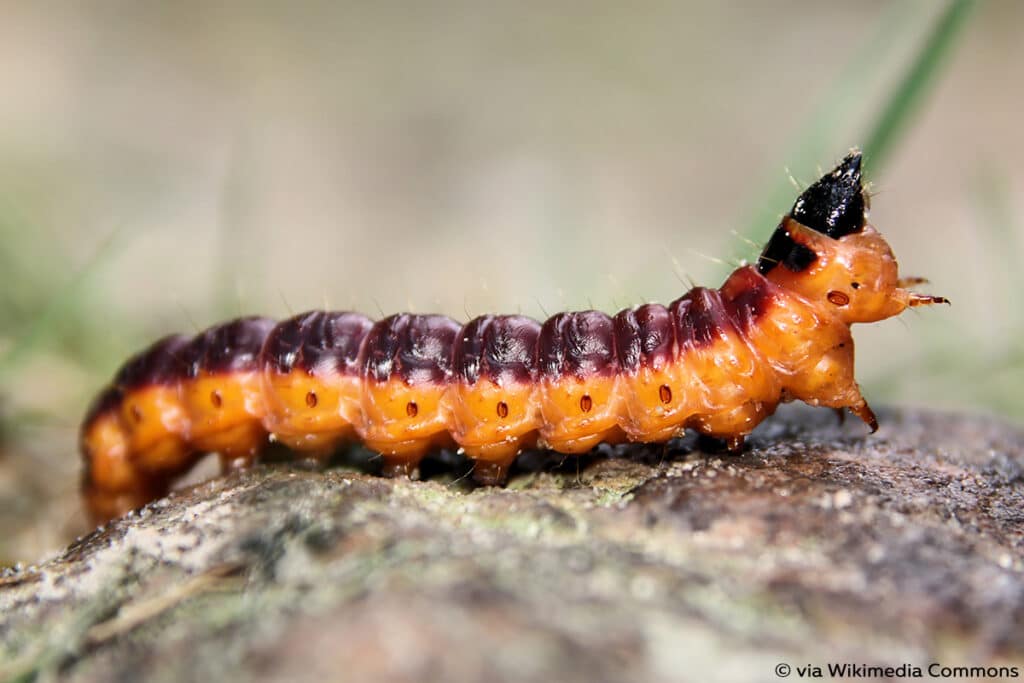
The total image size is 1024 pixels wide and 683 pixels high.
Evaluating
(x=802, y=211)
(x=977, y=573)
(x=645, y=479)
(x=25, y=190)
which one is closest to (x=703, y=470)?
Answer: (x=645, y=479)

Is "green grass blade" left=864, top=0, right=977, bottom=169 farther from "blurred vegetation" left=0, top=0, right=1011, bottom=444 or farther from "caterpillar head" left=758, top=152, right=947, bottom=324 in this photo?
"caterpillar head" left=758, top=152, right=947, bottom=324

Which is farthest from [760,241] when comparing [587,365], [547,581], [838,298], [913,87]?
[547,581]

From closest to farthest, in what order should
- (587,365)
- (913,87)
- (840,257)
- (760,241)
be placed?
(840,257) < (587,365) < (913,87) < (760,241)

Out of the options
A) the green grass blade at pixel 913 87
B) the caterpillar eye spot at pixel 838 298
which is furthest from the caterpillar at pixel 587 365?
the green grass blade at pixel 913 87

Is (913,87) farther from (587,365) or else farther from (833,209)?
(587,365)

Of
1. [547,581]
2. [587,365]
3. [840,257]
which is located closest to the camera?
[547,581]

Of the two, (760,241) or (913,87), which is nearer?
(913,87)

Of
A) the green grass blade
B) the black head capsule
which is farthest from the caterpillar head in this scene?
the green grass blade
